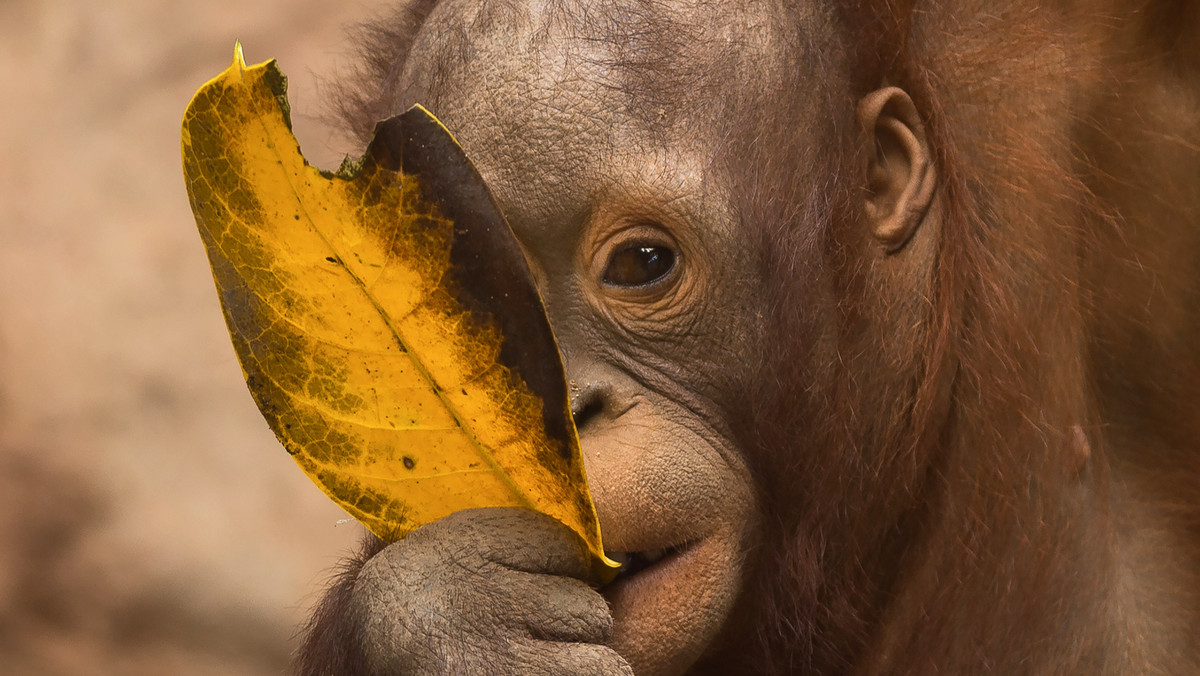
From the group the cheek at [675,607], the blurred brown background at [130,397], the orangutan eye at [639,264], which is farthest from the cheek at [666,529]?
the blurred brown background at [130,397]

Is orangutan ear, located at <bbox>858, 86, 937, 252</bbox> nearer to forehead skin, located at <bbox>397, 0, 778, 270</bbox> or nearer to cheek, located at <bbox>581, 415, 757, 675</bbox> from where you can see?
forehead skin, located at <bbox>397, 0, 778, 270</bbox>

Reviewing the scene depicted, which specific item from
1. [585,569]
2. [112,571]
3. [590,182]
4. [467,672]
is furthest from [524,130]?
[112,571]

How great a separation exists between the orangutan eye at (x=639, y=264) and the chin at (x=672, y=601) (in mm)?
290

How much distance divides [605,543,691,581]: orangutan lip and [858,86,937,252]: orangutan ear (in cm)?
43

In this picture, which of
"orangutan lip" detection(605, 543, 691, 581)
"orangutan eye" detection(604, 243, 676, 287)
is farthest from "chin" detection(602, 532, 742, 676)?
"orangutan eye" detection(604, 243, 676, 287)

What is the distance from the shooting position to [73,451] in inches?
129

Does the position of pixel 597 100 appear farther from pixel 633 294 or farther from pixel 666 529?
pixel 666 529

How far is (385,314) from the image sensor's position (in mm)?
1221

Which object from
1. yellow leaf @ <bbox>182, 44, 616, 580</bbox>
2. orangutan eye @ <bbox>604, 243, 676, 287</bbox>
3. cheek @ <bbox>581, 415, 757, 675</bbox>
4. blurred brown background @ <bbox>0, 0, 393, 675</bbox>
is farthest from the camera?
blurred brown background @ <bbox>0, 0, 393, 675</bbox>

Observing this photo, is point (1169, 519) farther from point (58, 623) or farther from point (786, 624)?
point (58, 623)

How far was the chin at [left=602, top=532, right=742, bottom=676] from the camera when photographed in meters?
1.38

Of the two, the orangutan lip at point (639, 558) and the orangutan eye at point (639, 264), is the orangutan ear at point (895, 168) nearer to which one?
the orangutan eye at point (639, 264)

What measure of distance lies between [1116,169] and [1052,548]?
17.3 inches

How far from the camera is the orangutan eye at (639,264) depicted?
4.77ft
